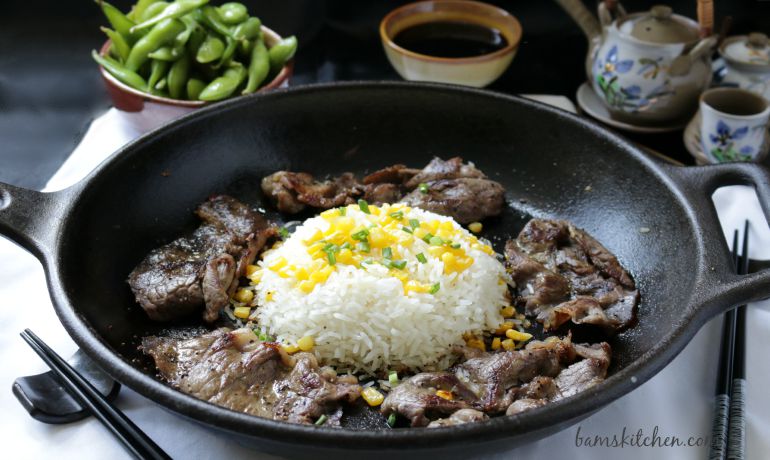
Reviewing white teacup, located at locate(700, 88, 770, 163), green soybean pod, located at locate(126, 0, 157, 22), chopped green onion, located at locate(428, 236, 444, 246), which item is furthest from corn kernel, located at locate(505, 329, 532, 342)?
green soybean pod, located at locate(126, 0, 157, 22)

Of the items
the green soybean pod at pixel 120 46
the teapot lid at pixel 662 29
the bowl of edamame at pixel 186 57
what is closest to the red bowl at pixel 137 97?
the bowl of edamame at pixel 186 57

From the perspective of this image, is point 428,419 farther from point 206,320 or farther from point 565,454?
point 206,320

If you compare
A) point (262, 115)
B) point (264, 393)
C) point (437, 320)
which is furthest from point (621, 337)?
point (262, 115)

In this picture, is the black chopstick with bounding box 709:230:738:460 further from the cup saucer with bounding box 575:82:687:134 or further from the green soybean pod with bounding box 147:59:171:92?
the green soybean pod with bounding box 147:59:171:92

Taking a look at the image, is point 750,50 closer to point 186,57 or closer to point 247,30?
point 247,30

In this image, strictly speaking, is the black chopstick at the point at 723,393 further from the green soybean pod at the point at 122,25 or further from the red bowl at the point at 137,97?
the green soybean pod at the point at 122,25

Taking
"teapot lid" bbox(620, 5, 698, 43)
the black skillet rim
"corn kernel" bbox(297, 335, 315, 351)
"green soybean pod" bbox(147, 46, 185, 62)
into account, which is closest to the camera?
the black skillet rim
